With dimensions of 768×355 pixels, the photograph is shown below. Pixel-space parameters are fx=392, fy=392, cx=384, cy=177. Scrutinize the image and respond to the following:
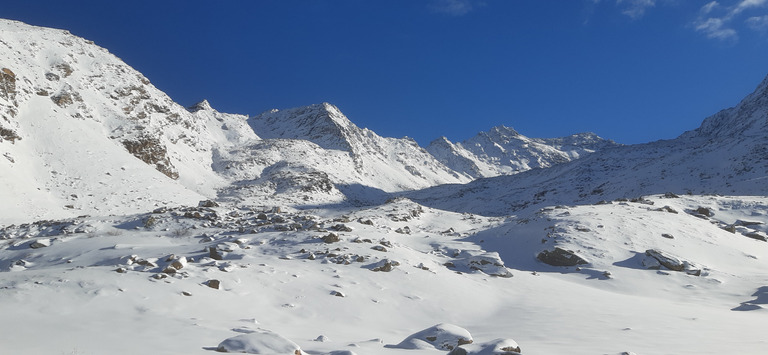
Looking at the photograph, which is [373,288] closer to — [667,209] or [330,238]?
[330,238]

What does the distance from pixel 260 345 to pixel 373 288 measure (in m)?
7.22

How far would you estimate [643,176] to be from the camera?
6194cm

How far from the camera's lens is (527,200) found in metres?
67.3

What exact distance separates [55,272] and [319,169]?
72.3 m

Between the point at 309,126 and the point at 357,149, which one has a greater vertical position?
the point at 309,126

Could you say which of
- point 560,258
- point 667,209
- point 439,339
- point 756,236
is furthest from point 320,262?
point 756,236

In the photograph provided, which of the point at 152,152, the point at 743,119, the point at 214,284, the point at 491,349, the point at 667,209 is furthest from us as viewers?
the point at 743,119

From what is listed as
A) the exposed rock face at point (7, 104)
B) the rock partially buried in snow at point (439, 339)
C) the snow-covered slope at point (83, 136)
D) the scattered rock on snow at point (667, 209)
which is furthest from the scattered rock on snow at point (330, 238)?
the exposed rock face at point (7, 104)

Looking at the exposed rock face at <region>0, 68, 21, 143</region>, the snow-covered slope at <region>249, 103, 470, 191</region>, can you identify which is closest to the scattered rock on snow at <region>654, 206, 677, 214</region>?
the exposed rock face at <region>0, 68, 21, 143</region>

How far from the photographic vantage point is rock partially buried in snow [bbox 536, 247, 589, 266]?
20500 millimetres

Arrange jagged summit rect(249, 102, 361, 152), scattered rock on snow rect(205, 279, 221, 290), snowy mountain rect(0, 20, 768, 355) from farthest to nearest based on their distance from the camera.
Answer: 1. jagged summit rect(249, 102, 361, 152)
2. scattered rock on snow rect(205, 279, 221, 290)
3. snowy mountain rect(0, 20, 768, 355)

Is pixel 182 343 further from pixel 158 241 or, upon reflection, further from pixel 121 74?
pixel 121 74

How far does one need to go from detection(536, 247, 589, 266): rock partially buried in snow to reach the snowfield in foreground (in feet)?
0.73

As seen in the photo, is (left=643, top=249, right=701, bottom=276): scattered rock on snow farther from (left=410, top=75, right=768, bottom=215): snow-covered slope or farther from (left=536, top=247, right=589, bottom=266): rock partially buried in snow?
(left=410, top=75, right=768, bottom=215): snow-covered slope
